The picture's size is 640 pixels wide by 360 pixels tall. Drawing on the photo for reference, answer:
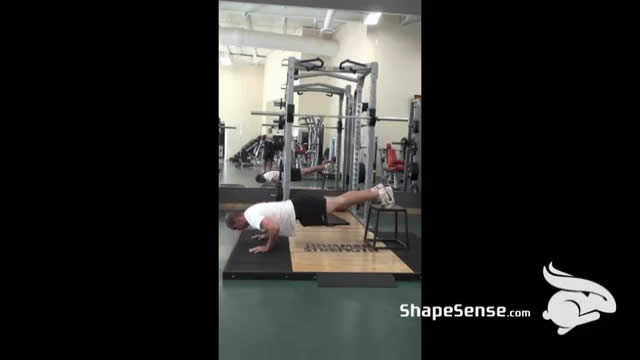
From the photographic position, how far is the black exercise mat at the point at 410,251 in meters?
2.81

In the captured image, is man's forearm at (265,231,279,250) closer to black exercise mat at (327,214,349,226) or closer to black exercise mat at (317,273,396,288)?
black exercise mat at (317,273,396,288)

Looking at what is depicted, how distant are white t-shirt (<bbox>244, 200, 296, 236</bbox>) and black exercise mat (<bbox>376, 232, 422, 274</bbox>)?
81 centimetres

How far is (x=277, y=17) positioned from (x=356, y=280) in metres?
6.32

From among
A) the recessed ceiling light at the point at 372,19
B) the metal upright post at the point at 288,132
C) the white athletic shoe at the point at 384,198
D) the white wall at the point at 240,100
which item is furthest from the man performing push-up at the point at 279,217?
the white wall at the point at 240,100

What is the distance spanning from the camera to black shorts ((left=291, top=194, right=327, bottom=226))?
3.10m

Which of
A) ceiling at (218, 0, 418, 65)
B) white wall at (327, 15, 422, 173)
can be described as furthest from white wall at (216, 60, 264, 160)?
white wall at (327, 15, 422, 173)

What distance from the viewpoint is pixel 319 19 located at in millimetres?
7066

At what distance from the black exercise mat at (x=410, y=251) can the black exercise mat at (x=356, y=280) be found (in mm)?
276
